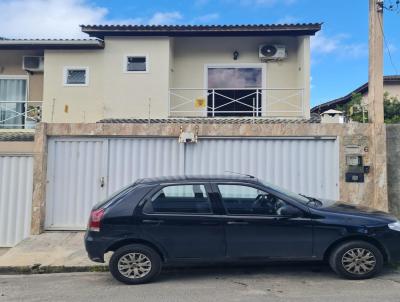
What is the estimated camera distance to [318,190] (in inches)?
352

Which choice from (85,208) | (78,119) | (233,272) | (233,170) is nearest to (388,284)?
(233,272)

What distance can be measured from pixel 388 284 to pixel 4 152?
26.6ft

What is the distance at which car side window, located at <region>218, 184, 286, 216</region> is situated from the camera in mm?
5695

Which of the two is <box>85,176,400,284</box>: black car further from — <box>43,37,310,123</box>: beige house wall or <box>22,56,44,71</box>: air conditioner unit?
<box>22,56,44,71</box>: air conditioner unit

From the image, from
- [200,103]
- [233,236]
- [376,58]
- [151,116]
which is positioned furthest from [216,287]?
[200,103]

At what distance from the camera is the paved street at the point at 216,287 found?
5070mm

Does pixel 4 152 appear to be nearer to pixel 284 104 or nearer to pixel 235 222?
pixel 235 222

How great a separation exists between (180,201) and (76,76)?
8.64 metres

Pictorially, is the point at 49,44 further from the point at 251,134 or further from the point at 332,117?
the point at 332,117

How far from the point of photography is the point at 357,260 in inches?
220

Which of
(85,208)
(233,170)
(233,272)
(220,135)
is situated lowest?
(233,272)

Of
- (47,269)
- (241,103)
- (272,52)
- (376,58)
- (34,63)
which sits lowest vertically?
(47,269)

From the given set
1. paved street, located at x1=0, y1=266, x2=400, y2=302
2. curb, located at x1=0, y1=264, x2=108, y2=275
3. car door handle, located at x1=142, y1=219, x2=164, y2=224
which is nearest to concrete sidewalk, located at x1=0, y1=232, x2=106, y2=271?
curb, located at x1=0, y1=264, x2=108, y2=275

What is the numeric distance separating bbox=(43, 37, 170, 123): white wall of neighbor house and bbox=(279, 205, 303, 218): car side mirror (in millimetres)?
7411
